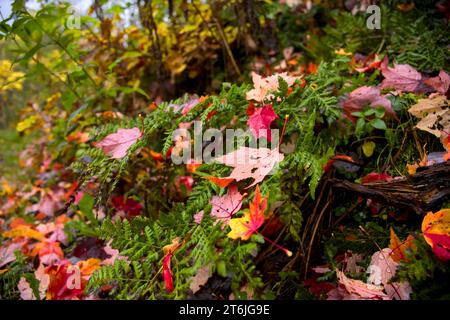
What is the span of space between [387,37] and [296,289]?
120 cm

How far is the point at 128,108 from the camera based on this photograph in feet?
7.06

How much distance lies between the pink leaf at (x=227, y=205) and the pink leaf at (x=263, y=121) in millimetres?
166

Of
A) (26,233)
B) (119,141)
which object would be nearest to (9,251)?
(26,233)

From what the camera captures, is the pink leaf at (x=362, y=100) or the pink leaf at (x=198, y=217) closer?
the pink leaf at (x=198, y=217)

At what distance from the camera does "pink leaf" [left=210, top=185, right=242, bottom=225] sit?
778mm

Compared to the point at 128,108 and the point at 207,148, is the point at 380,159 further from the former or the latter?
the point at 128,108

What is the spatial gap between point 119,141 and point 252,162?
399 millimetres

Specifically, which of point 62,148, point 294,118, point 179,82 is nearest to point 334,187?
point 294,118

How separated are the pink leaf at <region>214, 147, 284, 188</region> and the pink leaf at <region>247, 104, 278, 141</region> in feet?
0.18

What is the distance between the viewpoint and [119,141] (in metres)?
0.96

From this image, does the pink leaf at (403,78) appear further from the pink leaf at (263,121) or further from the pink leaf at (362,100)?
the pink leaf at (263,121)

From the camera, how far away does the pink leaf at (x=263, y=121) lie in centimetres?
88

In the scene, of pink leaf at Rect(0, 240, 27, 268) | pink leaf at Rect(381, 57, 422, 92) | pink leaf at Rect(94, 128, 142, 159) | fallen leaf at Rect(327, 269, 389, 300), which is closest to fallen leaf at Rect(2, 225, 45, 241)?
pink leaf at Rect(0, 240, 27, 268)

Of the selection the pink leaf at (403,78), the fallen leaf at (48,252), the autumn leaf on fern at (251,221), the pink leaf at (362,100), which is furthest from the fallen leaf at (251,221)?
the fallen leaf at (48,252)
